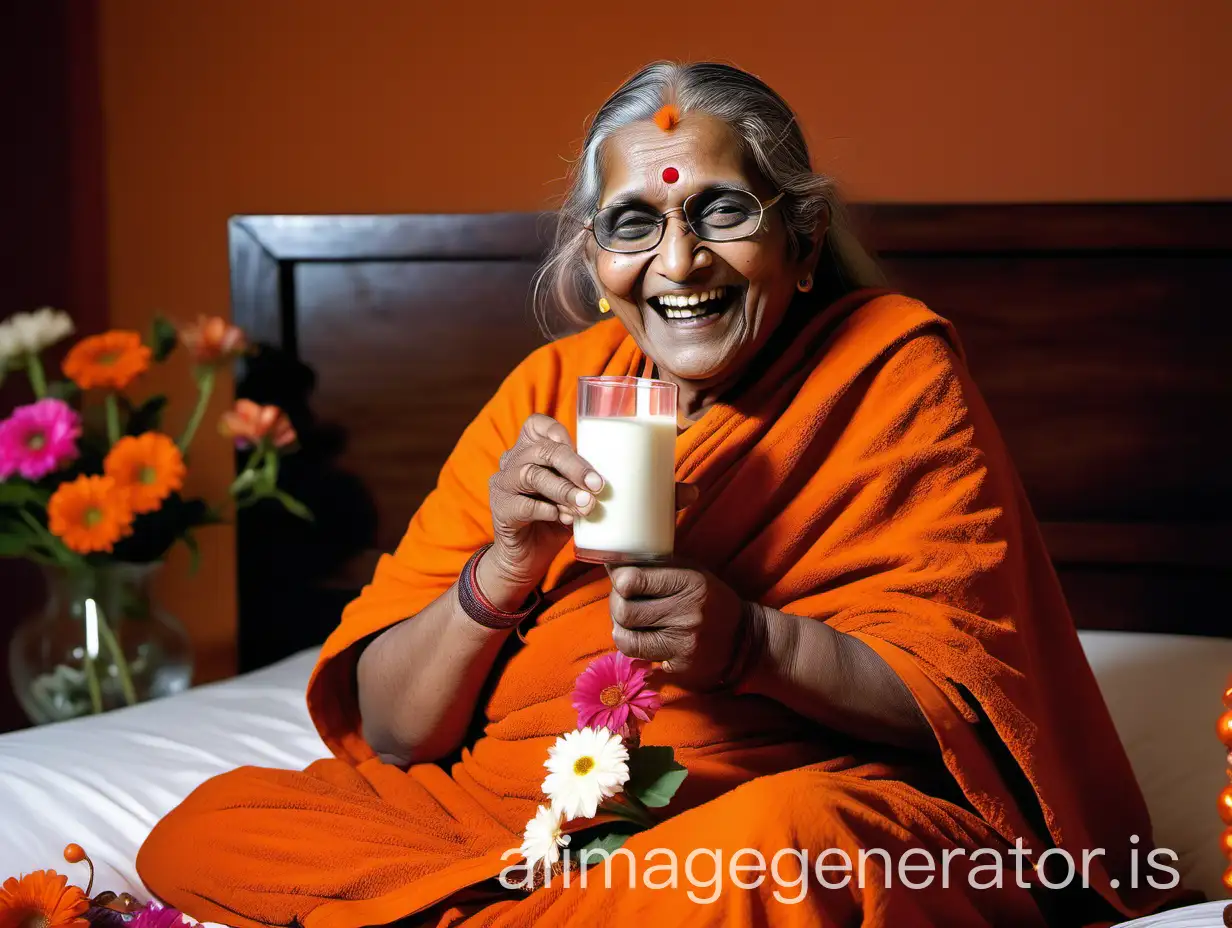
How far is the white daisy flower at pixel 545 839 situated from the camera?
1.07m

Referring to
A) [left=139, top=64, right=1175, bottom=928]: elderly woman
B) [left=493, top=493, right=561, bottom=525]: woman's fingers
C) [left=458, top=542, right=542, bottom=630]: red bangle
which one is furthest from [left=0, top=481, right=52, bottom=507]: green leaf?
[left=493, top=493, right=561, bottom=525]: woman's fingers

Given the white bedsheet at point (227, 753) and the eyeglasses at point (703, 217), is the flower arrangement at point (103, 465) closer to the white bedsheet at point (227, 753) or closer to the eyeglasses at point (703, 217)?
the white bedsheet at point (227, 753)

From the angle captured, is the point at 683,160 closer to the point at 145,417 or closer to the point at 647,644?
the point at 647,644

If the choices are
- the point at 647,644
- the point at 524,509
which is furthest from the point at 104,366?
the point at 647,644

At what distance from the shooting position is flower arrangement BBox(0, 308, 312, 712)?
233cm

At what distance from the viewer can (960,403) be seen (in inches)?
57.0

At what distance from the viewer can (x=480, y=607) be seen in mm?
1404

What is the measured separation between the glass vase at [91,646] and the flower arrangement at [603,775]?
1543 mm

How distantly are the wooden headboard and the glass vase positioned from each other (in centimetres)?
46

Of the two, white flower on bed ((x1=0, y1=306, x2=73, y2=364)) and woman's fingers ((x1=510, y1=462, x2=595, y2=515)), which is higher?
white flower on bed ((x1=0, y1=306, x2=73, y2=364))

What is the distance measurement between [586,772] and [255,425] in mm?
1673

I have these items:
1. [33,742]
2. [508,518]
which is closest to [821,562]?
[508,518]

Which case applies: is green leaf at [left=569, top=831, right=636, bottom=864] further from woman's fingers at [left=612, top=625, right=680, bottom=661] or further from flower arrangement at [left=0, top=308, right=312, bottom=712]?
flower arrangement at [left=0, top=308, right=312, bottom=712]

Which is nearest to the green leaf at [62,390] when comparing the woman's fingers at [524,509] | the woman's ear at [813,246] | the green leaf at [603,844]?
the woman's fingers at [524,509]
